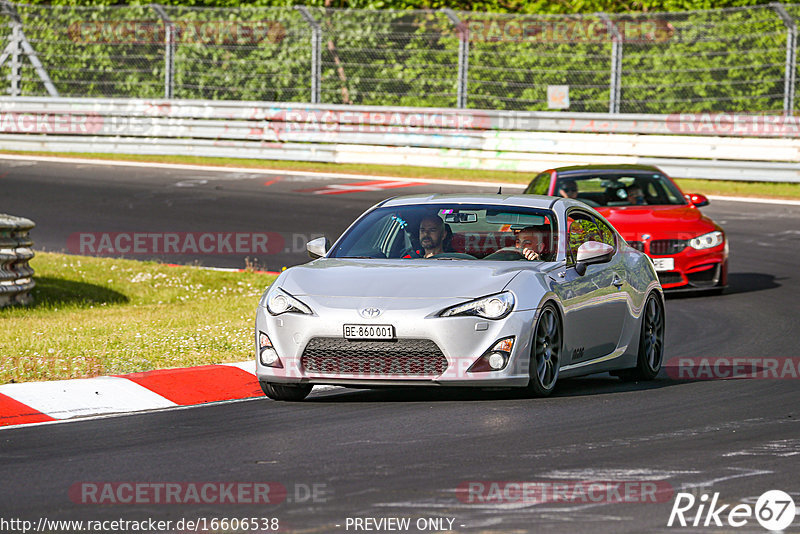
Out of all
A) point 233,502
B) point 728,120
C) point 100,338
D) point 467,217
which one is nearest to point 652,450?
point 233,502

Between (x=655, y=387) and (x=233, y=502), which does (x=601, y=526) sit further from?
(x=655, y=387)

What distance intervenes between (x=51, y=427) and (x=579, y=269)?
3.58 meters

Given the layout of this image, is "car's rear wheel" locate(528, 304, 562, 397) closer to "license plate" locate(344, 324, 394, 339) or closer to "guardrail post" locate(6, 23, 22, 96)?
"license plate" locate(344, 324, 394, 339)

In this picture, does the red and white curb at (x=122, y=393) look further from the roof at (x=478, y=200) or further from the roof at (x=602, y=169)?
the roof at (x=602, y=169)

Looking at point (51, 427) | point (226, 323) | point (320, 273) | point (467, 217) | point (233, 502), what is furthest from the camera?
point (226, 323)

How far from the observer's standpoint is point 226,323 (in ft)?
42.7

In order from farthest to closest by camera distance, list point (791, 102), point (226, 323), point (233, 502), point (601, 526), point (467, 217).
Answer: point (791, 102)
point (226, 323)
point (467, 217)
point (233, 502)
point (601, 526)

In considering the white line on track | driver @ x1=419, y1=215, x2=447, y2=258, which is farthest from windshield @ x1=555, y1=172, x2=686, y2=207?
the white line on track

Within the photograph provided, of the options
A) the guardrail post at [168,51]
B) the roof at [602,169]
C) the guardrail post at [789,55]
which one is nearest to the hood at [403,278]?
the roof at [602,169]

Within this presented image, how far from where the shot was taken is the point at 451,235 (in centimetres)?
1002

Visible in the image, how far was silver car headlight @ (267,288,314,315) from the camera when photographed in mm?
8984

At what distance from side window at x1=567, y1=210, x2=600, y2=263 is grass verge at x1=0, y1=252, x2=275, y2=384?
99.1 inches

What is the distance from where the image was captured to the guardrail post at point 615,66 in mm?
27047

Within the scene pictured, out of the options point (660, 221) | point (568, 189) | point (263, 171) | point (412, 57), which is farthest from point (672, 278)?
point (263, 171)
